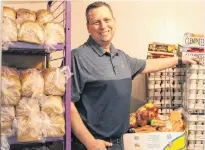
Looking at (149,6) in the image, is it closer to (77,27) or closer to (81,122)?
(77,27)

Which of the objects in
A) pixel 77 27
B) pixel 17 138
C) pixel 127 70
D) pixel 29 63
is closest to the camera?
pixel 17 138

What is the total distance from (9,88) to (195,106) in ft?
4.84

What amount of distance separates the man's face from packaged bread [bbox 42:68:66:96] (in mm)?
436

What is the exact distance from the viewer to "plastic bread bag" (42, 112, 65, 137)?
5.30 feet

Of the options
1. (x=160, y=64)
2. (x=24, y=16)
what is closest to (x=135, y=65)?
(x=160, y=64)

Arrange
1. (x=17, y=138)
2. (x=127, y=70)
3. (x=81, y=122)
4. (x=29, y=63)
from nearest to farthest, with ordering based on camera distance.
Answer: (x=17, y=138) < (x=81, y=122) < (x=127, y=70) < (x=29, y=63)

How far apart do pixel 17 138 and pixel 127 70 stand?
882 millimetres

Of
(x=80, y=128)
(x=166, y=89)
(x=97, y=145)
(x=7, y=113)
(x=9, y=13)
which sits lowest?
(x=97, y=145)

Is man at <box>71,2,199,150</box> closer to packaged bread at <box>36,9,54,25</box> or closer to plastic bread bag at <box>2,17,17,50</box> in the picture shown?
packaged bread at <box>36,9,54,25</box>

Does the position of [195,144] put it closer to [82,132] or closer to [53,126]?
[82,132]

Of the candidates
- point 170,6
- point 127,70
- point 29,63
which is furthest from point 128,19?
point 29,63

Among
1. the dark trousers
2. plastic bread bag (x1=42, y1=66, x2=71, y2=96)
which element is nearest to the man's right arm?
the dark trousers

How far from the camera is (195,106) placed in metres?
2.30

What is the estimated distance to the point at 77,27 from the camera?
8.75ft
